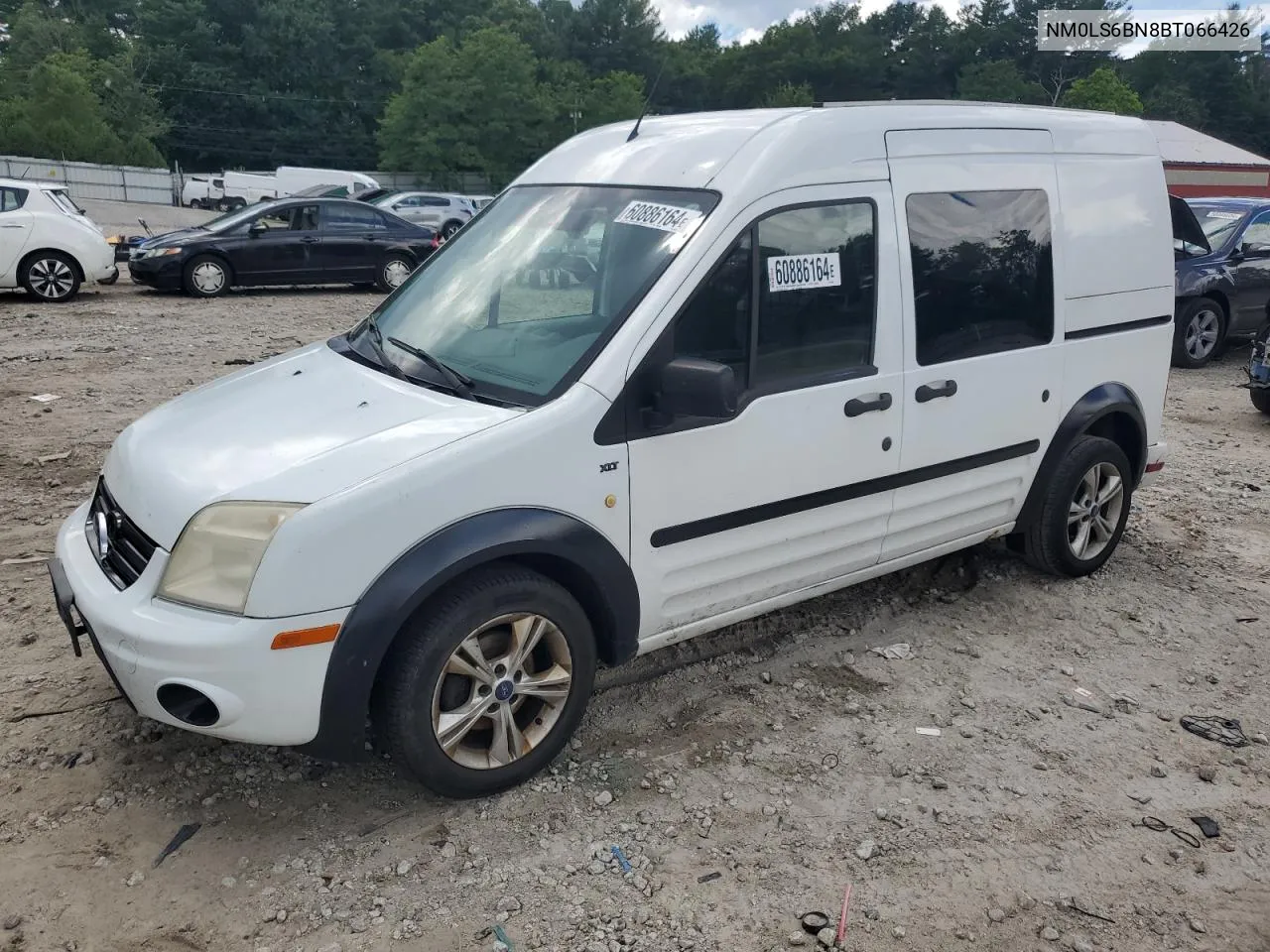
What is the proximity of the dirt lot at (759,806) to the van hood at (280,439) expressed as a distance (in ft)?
3.12

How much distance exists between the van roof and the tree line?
1479 inches

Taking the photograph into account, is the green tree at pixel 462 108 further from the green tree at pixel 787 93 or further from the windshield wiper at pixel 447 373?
the windshield wiper at pixel 447 373

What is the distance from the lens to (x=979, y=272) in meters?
4.21

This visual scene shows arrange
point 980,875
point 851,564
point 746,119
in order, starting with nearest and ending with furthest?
point 980,875
point 746,119
point 851,564

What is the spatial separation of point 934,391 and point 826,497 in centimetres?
65

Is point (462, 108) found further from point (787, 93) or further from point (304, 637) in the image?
point (304, 637)

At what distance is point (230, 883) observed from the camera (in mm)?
2885

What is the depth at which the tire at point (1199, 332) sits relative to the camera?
35.6 feet

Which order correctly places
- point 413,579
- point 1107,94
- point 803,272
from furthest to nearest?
point 1107,94, point 803,272, point 413,579

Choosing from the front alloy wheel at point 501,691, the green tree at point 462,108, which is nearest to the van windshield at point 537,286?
the front alloy wheel at point 501,691

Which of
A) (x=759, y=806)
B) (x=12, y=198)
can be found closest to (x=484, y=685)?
(x=759, y=806)

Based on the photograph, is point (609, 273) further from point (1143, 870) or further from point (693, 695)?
point (1143, 870)

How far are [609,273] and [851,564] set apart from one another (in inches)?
59.7

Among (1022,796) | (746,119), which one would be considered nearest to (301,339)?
(746,119)
